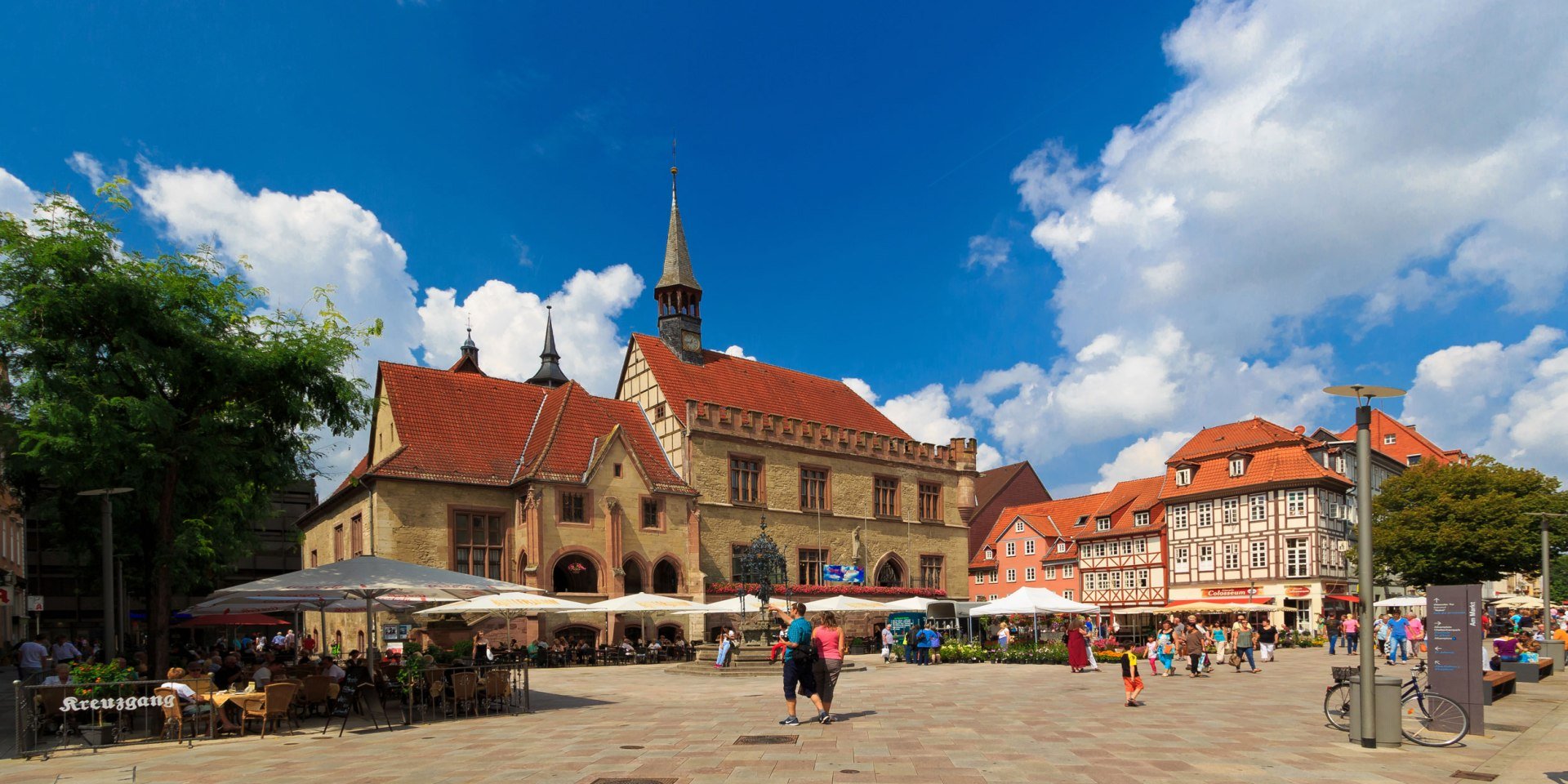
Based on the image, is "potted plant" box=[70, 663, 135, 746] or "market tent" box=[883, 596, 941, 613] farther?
"market tent" box=[883, 596, 941, 613]

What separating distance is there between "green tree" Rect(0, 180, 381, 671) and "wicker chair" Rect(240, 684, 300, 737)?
465 cm

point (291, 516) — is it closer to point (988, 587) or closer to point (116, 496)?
point (988, 587)

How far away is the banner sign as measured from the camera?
163 feet

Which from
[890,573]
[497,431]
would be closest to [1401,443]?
[890,573]

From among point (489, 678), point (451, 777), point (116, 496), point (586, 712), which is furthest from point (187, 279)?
point (451, 777)

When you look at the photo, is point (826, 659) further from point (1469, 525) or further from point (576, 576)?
point (1469, 525)

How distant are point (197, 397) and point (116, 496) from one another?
15.2 feet

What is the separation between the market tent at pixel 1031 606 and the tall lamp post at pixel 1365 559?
2039 centimetres

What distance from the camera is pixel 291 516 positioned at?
3110 inches

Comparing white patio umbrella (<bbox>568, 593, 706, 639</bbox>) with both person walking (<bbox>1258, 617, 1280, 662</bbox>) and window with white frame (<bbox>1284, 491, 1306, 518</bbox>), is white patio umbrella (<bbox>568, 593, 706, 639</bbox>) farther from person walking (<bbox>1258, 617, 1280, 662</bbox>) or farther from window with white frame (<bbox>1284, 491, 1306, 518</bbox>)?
window with white frame (<bbox>1284, 491, 1306, 518</bbox>)

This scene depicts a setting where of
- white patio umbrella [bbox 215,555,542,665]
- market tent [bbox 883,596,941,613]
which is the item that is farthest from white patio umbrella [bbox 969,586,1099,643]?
white patio umbrella [bbox 215,555,542,665]

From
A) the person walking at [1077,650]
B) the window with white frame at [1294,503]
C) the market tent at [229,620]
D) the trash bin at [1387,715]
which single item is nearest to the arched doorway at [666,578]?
the market tent at [229,620]

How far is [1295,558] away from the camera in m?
57.8

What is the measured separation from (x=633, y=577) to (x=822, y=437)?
12.1m
